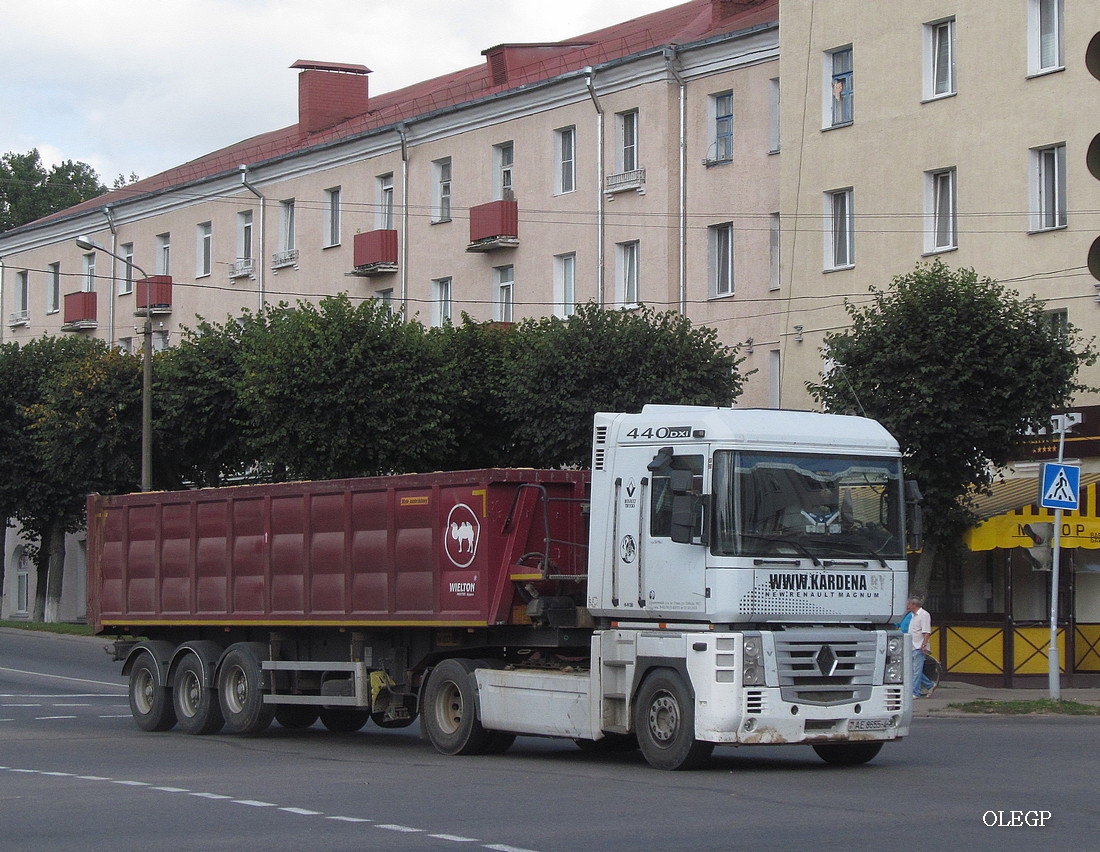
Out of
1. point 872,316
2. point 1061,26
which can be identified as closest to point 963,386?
point 872,316

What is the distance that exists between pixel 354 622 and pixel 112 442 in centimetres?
2729

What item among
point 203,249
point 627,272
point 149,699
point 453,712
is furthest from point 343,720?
point 203,249

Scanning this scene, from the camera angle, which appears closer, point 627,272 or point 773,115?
point 773,115

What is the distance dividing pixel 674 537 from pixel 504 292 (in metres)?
30.1

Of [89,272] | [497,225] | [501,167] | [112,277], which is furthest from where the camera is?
[89,272]

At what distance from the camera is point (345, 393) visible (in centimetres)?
3591

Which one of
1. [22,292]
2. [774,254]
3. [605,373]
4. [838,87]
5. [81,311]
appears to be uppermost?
[838,87]

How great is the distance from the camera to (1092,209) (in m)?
31.0

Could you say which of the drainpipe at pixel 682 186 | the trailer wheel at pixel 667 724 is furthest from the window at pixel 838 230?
the trailer wheel at pixel 667 724

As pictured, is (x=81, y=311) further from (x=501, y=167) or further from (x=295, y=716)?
(x=295, y=716)

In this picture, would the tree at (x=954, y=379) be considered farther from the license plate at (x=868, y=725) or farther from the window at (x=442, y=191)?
the window at (x=442, y=191)

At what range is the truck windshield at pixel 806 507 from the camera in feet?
48.3

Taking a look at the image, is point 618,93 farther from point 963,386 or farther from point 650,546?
point 650,546

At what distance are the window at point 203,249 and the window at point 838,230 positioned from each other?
944 inches
